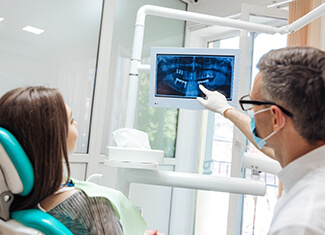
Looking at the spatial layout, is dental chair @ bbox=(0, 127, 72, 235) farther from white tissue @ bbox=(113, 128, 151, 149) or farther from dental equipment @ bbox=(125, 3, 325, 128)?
dental equipment @ bbox=(125, 3, 325, 128)

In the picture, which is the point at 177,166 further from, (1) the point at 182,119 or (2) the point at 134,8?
(2) the point at 134,8

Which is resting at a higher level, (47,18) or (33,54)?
(47,18)

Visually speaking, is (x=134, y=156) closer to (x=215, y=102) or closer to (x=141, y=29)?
(x=215, y=102)

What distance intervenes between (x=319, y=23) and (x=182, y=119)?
1484 millimetres

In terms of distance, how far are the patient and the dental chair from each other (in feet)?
0.13

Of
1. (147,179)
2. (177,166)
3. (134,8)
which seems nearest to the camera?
(147,179)

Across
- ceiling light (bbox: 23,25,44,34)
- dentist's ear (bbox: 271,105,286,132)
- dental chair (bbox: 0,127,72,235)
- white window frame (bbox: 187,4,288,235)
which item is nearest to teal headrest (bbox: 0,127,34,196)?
dental chair (bbox: 0,127,72,235)

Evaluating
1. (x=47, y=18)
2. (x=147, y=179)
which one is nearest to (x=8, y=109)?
(x=147, y=179)

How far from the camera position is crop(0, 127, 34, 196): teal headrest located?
0.79 m

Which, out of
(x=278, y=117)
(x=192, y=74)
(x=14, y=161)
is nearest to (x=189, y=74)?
(x=192, y=74)

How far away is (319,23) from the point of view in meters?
2.09

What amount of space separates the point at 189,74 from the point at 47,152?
0.92m

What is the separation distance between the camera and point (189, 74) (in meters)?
1.60

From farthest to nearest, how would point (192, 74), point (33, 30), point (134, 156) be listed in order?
1. point (33, 30)
2. point (192, 74)
3. point (134, 156)
